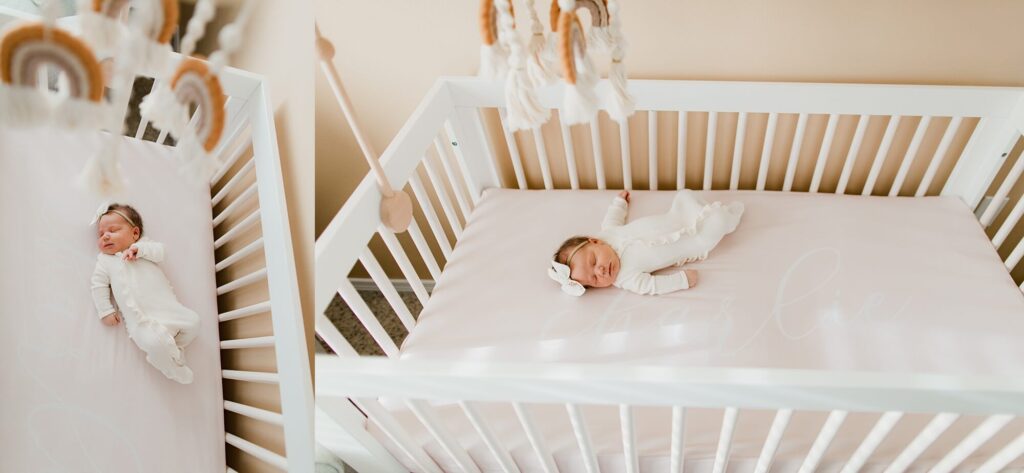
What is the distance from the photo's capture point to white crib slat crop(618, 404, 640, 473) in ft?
2.46

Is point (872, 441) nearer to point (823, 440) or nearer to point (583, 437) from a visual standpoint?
point (823, 440)

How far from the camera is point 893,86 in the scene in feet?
3.76

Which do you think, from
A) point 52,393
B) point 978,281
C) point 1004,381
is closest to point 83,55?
point 52,393

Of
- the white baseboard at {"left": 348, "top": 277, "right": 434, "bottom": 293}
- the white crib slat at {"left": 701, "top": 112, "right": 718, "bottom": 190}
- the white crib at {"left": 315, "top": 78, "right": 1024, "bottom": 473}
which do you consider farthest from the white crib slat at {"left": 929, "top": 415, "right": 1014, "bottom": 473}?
the white baseboard at {"left": 348, "top": 277, "right": 434, "bottom": 293}

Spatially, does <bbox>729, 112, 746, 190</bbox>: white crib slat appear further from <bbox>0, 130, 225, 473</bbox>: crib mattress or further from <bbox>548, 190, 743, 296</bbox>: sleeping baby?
<bbox>0, 130, 225, 473</bbox>: crib mattress

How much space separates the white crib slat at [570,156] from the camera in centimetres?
129

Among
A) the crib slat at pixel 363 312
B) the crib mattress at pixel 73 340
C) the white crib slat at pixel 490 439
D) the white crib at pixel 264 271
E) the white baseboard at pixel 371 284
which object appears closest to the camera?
the crib mattress at pixel 73 340

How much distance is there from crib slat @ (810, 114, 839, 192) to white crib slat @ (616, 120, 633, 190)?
368 millimetres

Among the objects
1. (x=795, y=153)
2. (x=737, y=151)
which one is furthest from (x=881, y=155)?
(x=737, y=151)

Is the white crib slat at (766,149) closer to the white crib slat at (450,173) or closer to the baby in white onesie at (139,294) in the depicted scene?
the white crib slat at (450,173)

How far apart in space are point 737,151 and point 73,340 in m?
1.15

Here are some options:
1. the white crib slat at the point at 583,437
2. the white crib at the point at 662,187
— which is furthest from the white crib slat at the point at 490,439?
the white crib slat at the point at 583,437

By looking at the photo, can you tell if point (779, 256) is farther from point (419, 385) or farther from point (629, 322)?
point (419, 385)

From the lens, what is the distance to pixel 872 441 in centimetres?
80
